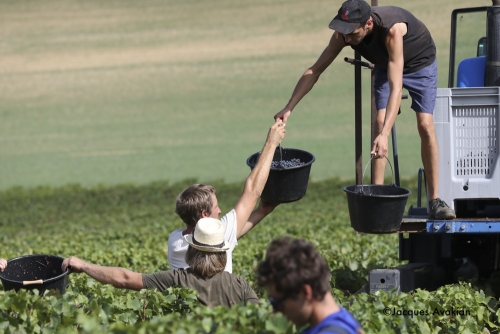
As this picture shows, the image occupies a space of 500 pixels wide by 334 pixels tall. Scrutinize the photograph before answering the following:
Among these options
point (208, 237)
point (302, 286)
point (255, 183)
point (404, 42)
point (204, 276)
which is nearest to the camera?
point (302, 286)

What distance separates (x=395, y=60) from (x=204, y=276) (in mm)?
2263

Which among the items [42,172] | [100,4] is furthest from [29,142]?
[100,4]

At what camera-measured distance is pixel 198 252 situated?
4922mm

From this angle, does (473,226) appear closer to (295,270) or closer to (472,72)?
(472,72)

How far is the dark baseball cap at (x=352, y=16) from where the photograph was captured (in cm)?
613

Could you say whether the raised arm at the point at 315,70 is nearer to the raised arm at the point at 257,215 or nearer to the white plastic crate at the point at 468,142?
the raised arm at the point at 257,215

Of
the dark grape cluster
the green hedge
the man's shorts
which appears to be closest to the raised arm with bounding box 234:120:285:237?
the green hedge

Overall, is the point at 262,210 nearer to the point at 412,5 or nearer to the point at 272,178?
the point at 272,178

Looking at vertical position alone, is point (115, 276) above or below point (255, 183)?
below

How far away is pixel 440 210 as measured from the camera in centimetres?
655

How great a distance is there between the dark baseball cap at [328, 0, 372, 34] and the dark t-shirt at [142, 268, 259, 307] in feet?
6.84

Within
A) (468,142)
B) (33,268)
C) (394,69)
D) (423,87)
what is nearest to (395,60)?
(394,69)

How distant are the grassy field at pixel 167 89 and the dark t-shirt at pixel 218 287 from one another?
24.8 metres

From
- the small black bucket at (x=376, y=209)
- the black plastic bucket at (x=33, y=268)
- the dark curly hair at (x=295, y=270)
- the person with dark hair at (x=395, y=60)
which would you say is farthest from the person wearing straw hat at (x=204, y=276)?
the person with dark hair at (x=395, y=60)
